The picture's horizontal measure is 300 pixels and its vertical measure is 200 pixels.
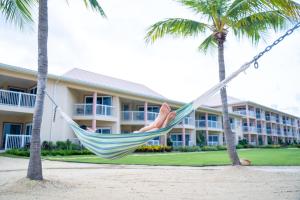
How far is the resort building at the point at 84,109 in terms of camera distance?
14.8 m

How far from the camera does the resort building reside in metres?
14.8

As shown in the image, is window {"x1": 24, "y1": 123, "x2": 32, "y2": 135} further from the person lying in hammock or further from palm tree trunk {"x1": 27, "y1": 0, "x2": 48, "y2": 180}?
the person lying in hammock

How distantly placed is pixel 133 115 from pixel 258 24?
1476 centimetres

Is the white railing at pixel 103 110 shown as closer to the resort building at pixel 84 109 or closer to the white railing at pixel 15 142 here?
the resort building at pixel 84 109

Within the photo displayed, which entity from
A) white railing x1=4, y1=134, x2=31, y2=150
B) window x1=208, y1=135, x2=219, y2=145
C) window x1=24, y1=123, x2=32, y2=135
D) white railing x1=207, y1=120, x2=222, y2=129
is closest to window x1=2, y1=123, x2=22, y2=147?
window x1=24, y1=123, x2=32, y2=135

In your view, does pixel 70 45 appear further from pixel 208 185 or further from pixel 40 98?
pixel 208 185

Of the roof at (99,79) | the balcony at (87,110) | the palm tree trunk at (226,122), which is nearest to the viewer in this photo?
the palm tree trunk at (226,122)

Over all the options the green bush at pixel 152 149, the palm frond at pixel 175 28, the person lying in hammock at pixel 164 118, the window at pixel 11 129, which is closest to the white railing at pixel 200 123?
the green bush at pixel 152 149

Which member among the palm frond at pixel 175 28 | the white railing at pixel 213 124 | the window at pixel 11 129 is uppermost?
the palm frond at pixel 175 28

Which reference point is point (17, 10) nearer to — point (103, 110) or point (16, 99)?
point (16, 99)

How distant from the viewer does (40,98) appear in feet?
19.3

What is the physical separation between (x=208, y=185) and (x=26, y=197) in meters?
3.68

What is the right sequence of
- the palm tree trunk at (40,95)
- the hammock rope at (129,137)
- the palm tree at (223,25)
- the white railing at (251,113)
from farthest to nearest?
1. the white railing at (251,113)
2. the palm tree at (223,25)
3. the palm tree trunk at (40,95)
4. the hammock rope at (129,137)

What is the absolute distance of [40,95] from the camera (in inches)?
232
